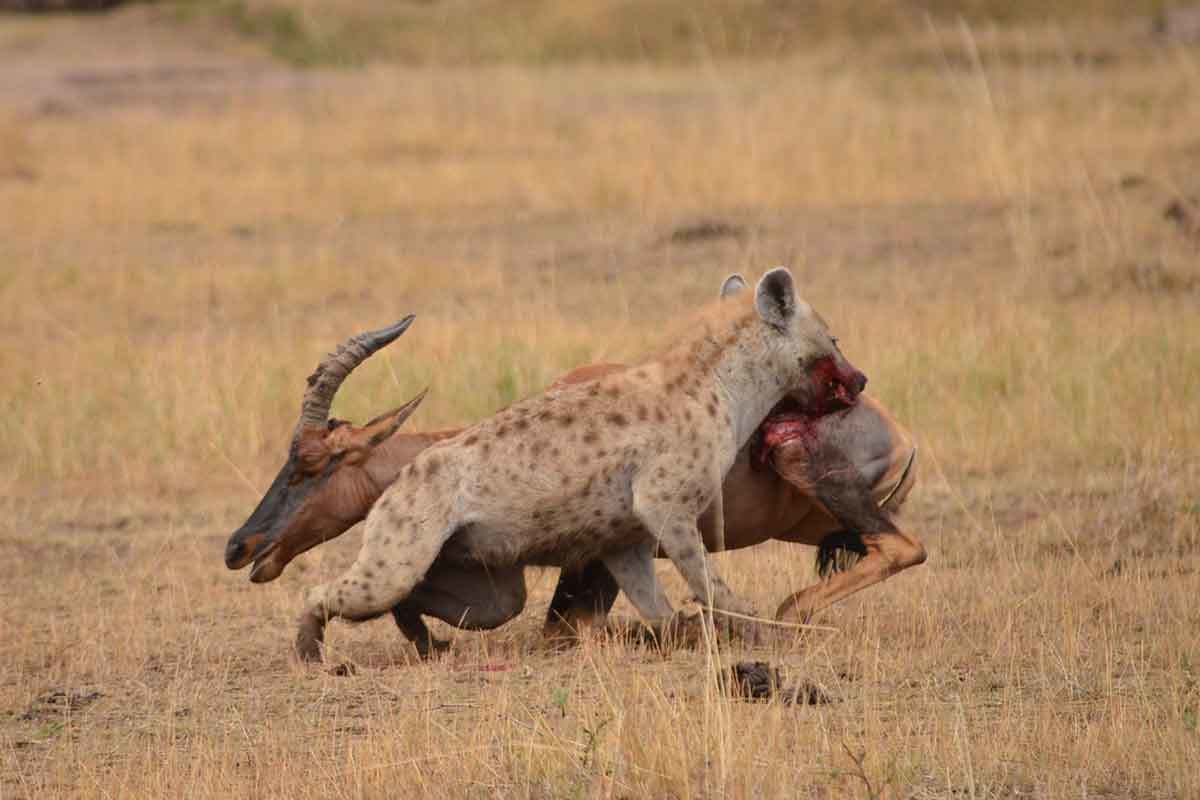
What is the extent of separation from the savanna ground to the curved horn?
0.75 metres

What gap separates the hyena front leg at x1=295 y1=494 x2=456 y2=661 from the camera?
20.8 ft

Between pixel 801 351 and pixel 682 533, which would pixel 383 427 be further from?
pixel 801 351

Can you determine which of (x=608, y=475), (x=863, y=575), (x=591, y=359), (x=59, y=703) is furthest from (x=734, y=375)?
(x=591, y=359)

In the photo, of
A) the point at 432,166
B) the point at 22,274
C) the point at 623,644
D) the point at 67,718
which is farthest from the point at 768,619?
the point at 432,166

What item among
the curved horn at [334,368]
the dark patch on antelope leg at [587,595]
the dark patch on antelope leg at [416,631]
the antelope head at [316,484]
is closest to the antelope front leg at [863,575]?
the dark patch on antelope leg at [587,595]

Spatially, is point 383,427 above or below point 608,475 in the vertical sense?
above

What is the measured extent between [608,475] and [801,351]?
740 mm

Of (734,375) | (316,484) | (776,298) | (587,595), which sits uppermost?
(776,298)

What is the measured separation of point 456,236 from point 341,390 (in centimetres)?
512

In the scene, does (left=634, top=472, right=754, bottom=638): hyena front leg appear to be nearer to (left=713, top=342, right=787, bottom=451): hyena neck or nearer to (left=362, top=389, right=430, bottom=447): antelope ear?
(left=713, top=342, right=787, bottom=451): hyena neck

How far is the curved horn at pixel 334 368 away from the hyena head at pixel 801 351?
3.60 feet

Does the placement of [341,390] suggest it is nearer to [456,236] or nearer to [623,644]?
[623,644]

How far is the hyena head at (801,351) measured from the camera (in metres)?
6.67

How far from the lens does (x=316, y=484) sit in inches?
266
